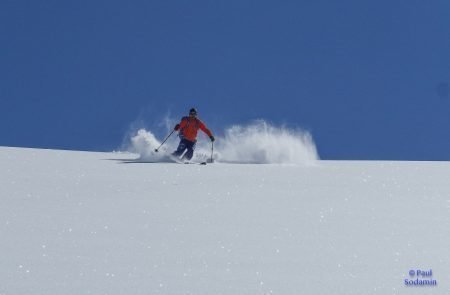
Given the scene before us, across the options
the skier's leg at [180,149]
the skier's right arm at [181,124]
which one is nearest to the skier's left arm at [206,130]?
the skier's right arm at [181,124]

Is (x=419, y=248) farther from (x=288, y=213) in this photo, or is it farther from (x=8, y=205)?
(x=8, y=205)

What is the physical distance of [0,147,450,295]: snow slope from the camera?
175 inches

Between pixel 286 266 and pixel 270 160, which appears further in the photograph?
pixel 270 160

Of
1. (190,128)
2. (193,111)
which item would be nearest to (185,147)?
(190,128)

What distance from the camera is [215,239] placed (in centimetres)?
589

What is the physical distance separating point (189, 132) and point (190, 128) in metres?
0.12

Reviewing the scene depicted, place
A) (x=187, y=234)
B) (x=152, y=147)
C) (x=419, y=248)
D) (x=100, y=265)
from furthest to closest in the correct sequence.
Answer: (x=152, y=147) < (x=187, y=234) < (x=419, y=248) < (x=100, y=265)

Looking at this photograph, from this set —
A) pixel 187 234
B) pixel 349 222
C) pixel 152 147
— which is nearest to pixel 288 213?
pixel 349 222

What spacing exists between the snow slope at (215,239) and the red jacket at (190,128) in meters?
7.31

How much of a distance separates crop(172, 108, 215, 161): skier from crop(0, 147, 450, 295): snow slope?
7.31 m

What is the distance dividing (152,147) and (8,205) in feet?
39.1

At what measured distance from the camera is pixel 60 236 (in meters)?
5.83

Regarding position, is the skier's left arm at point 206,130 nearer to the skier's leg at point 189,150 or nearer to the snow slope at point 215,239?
the skier's leg at point 189,150

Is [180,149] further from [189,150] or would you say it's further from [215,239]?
[215,239]
